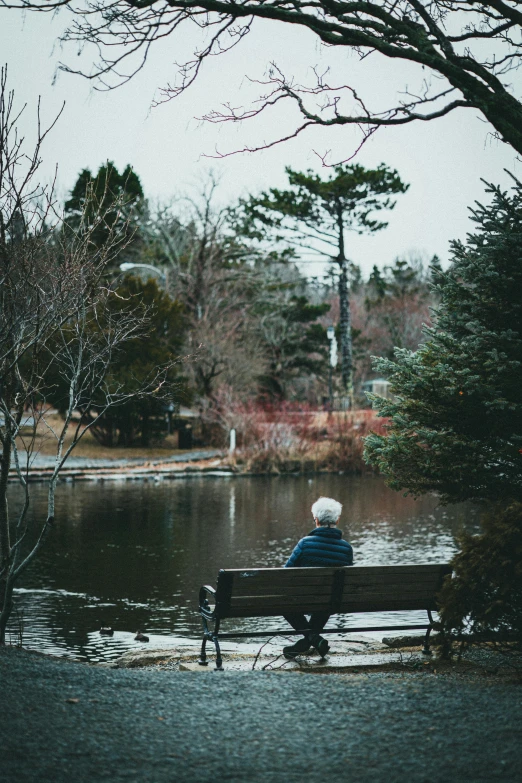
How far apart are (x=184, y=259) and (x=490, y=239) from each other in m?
42.0

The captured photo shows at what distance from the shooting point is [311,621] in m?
7.98

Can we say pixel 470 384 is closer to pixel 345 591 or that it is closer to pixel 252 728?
pixel 345 591

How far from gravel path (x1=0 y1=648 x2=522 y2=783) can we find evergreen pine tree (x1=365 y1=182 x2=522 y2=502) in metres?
3.84

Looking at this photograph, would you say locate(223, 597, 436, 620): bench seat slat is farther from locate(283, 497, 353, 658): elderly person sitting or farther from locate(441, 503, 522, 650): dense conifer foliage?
locate(441, 503, 522, 650): dense conifer foliage

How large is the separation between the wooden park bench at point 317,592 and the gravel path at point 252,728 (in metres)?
Result: 1.46

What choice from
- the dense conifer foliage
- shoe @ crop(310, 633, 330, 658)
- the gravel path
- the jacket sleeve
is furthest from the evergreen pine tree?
the gravel path

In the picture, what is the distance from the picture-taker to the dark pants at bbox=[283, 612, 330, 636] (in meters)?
7.87

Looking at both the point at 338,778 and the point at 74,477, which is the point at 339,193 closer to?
the point at 74,477

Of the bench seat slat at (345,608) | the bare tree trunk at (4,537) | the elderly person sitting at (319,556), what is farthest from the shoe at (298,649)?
the bare tree trunk at (4,537)

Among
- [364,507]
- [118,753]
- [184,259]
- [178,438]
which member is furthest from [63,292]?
[184,259]

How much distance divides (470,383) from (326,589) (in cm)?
264

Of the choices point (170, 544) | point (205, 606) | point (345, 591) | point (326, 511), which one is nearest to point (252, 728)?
point (345, 591)

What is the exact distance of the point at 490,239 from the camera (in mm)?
9273

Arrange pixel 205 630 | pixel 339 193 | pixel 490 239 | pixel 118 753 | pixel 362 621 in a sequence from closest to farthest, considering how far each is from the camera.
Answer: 1. pixel 118 753
2. pixel 205 630
3. pixel 490 239
4. pixel 362 621
5. pixel 339 193
